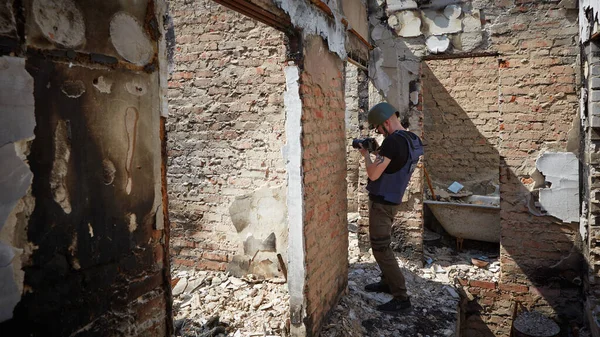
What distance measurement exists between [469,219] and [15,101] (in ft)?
16.5

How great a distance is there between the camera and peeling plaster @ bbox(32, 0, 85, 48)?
117 centimetres

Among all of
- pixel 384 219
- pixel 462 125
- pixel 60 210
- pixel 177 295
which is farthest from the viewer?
pixel 462 125

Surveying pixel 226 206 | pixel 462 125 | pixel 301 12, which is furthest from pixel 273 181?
pixel 462 125

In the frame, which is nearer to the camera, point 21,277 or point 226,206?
point 21,277

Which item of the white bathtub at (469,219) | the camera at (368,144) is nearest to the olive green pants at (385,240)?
the camera at (368,144)

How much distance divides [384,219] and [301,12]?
→ 1855mm

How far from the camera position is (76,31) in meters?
1.28

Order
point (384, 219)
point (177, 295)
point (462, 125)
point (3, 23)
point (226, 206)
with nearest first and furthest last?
point (3, 23) < point (384, 219) < point (177, 295) < point (226, 206) < point (462, 125)

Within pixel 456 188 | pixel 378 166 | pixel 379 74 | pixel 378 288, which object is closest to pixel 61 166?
pixel 378 166

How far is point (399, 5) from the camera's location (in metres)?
4.45

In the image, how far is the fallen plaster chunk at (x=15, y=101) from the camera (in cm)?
108

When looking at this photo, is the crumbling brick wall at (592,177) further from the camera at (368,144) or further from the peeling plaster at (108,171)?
the peeling plaster at (108,171)

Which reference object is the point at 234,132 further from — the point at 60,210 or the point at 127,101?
the point at 60,210

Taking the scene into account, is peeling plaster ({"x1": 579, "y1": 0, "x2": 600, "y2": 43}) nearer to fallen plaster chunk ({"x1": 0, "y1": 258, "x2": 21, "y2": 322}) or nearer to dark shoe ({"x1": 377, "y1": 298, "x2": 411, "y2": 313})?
dark shoe ({"x1": 377, "y1": 298, "x2": 411, "y2": 313})
